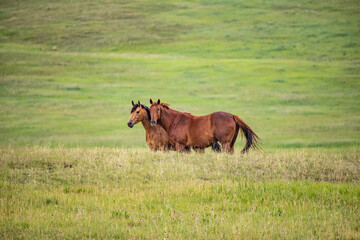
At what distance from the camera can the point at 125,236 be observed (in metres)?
6.71

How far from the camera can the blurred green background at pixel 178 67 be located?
89.9ft

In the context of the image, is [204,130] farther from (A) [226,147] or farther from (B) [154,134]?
(B) [154,134]

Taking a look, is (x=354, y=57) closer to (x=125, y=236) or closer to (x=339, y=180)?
(x=339, y=180)

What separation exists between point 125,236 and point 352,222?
341cm

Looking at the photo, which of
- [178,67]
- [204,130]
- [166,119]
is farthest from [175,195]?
[178,67]

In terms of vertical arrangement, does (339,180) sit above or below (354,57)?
below

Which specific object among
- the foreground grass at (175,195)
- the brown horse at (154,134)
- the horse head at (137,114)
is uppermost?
the horse head at (137,114)

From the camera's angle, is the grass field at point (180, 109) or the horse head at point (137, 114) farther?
the horse head at point (137, 114)

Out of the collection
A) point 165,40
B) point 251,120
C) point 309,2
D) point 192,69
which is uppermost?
point 309,2

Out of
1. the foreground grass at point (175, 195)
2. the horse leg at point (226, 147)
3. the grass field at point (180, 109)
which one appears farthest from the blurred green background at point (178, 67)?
the foreground grass at point (175, 195)

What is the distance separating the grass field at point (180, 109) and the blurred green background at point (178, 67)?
196 mm

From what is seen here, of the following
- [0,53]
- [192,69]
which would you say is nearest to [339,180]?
[192,69]

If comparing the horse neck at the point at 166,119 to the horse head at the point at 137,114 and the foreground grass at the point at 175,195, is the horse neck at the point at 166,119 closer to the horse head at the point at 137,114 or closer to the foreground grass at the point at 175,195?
the horse head at the point at 137,114

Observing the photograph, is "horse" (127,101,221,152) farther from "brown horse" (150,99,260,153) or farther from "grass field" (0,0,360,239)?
"grass field" (0,0,360,239)
